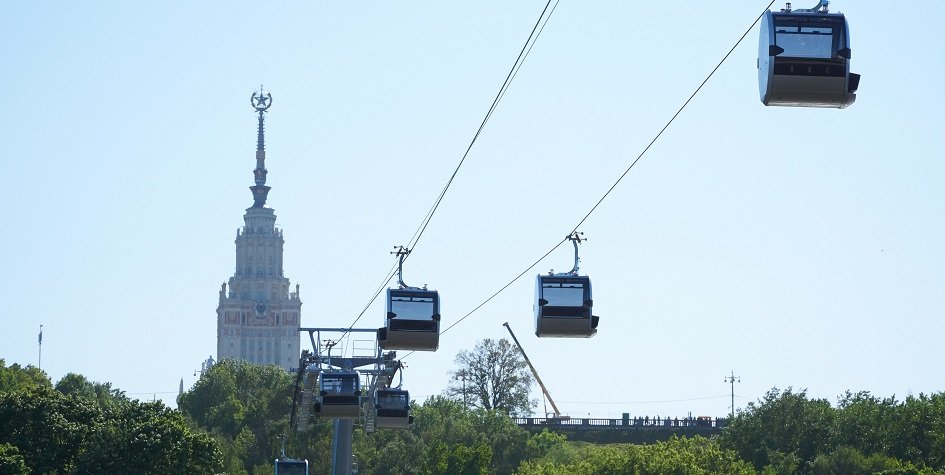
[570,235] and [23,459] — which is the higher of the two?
[570,235]

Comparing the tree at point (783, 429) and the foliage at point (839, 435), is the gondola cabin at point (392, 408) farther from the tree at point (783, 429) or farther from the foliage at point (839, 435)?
the tree at point (783, 429)

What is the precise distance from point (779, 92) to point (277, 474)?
7100 cm

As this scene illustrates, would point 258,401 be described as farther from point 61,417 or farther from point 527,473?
→ point 61,417

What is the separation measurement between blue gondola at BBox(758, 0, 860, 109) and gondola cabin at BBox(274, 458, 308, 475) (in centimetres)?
7033

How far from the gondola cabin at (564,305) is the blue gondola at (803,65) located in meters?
19.0

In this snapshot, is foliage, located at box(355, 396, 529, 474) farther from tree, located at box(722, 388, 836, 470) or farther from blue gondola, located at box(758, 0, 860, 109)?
blue gondola, located at box(758, 0, 860, 109)

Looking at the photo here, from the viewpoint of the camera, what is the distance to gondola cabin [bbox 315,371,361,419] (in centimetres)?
7512

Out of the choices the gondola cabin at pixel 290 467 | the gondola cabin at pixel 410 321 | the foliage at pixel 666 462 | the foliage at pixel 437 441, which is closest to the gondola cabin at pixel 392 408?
the gondola cabin at pixel 290 467

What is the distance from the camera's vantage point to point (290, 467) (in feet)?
328

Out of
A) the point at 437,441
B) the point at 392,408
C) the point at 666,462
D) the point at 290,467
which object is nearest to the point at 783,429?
the point at 666,462

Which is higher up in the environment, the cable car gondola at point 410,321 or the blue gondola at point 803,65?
the blue gondola at point 803,65

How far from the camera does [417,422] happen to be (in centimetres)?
16088

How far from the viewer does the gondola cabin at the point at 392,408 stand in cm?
8394

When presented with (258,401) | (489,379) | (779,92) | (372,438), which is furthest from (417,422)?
(779,92)
